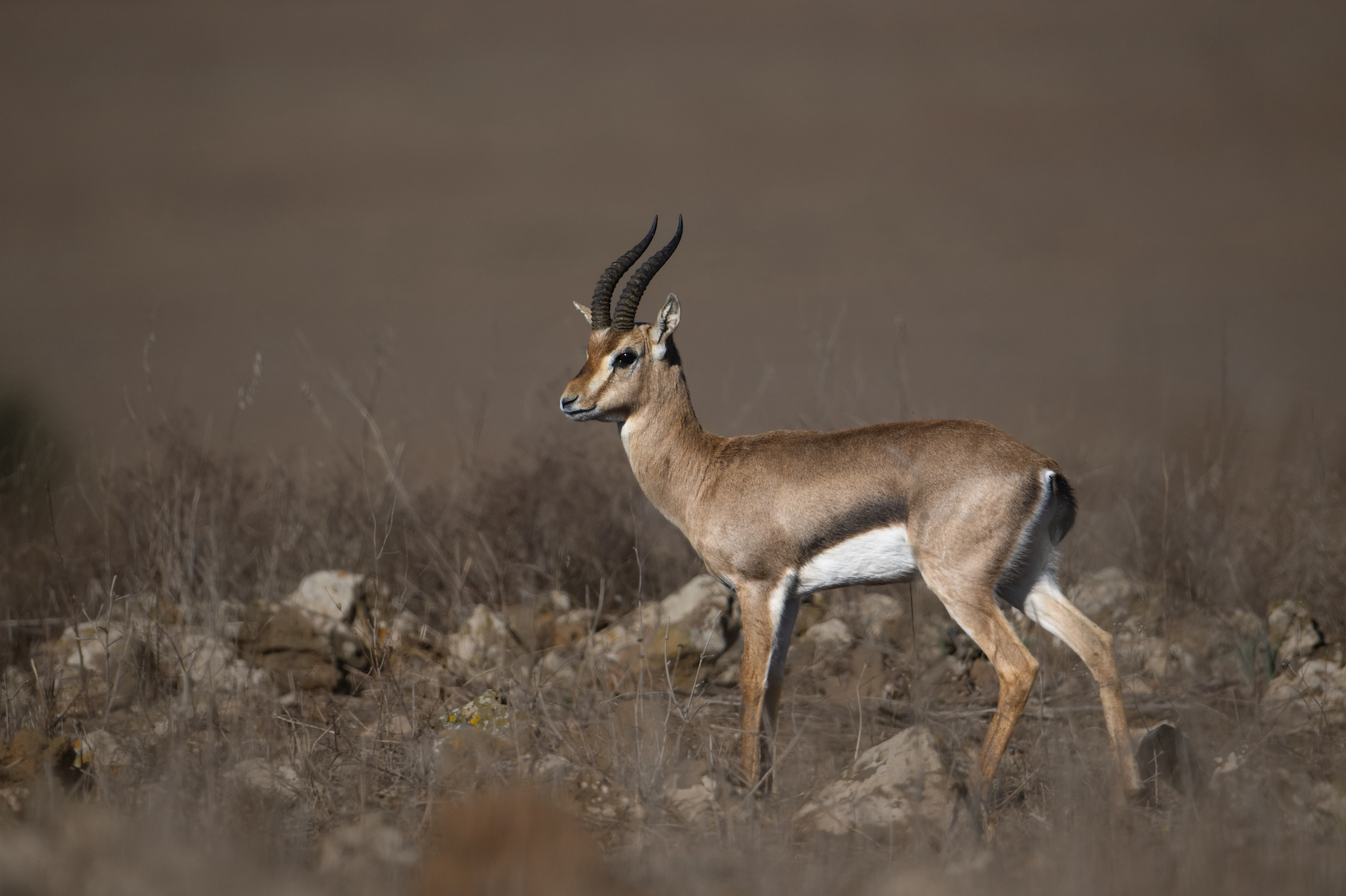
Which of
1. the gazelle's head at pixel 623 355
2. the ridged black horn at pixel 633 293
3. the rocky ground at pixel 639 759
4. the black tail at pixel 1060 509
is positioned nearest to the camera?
the rocky ground at pixel 639 759

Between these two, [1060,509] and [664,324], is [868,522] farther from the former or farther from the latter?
[664,324]

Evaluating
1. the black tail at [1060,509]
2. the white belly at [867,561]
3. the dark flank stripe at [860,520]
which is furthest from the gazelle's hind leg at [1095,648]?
the dark flank stripe at [860,520]

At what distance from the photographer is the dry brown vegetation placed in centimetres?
386

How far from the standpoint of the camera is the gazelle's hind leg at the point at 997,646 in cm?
557

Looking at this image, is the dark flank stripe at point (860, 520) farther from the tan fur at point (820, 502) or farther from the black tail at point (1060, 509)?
the black tail at point (1060, 509)

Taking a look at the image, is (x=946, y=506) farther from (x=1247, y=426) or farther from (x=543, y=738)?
(x=1247, y=426)

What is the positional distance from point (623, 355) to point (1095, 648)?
336 cm

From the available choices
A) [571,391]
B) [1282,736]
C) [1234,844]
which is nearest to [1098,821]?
[1234,844]

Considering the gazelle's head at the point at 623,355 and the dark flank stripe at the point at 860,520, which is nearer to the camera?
the dark flank stripe at the point at 860,520

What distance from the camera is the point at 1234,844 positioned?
13.9 ft

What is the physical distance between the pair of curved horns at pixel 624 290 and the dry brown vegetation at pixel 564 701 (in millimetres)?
1685

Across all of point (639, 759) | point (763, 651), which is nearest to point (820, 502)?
point (763, 651)

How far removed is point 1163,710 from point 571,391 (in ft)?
14.7

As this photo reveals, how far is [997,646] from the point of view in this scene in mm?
5691
